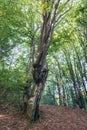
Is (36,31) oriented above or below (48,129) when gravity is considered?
above

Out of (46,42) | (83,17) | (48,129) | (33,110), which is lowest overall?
(48,129)

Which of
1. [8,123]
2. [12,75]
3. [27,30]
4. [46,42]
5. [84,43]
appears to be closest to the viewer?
[8,123]

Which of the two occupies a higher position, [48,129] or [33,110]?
[33,110]

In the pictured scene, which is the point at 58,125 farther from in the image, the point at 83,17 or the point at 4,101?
the point at 83,17

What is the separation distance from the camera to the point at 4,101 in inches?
537

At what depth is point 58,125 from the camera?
33.3ft

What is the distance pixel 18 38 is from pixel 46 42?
7832 mm

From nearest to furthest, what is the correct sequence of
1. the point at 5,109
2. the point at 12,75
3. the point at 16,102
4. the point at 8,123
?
1. the point at 8,123
2. the point at 12,75
3. the point at 5,109
4. the point at 16,102

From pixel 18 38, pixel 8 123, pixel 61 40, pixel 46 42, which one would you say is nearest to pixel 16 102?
pixel 8 123

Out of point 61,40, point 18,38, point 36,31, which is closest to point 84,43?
point 61,40

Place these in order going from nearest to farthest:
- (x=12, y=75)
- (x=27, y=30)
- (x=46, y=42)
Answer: (x=46, y=42) < (x=12, y=75) < (x=27, y=30)

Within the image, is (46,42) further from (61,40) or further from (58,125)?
(61,40)

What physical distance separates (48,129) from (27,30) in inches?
392

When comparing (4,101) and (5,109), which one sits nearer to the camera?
(5,109)
